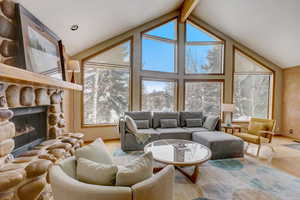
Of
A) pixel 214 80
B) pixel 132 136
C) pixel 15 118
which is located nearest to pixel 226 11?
pixel 214 80

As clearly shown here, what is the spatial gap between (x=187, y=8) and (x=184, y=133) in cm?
370

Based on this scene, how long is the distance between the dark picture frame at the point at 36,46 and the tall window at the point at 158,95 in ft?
8.41

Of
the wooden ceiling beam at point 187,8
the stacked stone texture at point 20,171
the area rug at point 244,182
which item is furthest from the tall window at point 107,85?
the area rug at point 244,182

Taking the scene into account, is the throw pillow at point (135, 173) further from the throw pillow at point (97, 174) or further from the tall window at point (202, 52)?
the tall window at point (202, 52)

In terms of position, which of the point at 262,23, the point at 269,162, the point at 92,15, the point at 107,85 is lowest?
the point at 269,162

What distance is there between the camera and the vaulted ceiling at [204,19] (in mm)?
2492

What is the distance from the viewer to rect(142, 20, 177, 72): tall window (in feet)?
15.5

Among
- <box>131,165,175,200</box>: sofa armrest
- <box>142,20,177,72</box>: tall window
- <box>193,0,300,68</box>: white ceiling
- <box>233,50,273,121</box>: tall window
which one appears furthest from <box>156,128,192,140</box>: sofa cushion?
<box>193,0,300,68</box>: white ceiling

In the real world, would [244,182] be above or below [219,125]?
below

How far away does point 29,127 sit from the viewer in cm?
220

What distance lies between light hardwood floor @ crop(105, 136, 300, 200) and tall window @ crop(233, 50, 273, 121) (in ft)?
4.47

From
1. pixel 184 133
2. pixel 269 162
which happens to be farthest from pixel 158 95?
pixel 269 162

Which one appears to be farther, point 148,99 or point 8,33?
point 148,99

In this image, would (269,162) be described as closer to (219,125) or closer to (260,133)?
(260,133)
